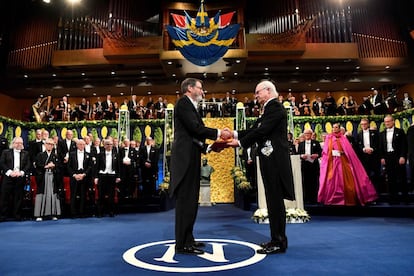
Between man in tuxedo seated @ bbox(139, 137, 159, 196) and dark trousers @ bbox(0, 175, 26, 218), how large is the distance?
2.72 metres

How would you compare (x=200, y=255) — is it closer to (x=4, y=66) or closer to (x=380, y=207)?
(x=380, y=207)

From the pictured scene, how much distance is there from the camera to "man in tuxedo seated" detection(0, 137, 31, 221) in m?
6.20

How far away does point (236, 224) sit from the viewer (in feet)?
16.2

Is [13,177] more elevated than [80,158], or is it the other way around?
[80,158]

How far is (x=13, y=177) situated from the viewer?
6309mm

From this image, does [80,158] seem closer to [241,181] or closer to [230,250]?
[241,181]

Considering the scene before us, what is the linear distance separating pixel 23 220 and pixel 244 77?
38.0ft

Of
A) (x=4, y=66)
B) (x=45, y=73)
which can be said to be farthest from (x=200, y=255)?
(x=4, y=66)

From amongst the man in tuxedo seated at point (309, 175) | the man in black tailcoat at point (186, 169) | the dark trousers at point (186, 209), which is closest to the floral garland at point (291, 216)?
the man in tuxedo seated at point (309, 175)

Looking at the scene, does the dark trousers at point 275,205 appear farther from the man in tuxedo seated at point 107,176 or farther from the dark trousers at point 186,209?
the man in tuxedo seated at point 107,176

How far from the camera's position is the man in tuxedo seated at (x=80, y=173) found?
6520mm

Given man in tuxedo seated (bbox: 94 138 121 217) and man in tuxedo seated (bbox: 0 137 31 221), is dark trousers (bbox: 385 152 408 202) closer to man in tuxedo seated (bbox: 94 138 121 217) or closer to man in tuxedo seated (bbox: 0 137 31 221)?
man in tuxedo seated (bbox: 94 138 121 217)

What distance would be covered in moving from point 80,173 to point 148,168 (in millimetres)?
1875

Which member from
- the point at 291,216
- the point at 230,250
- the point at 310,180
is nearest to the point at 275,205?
the point at 230,250
